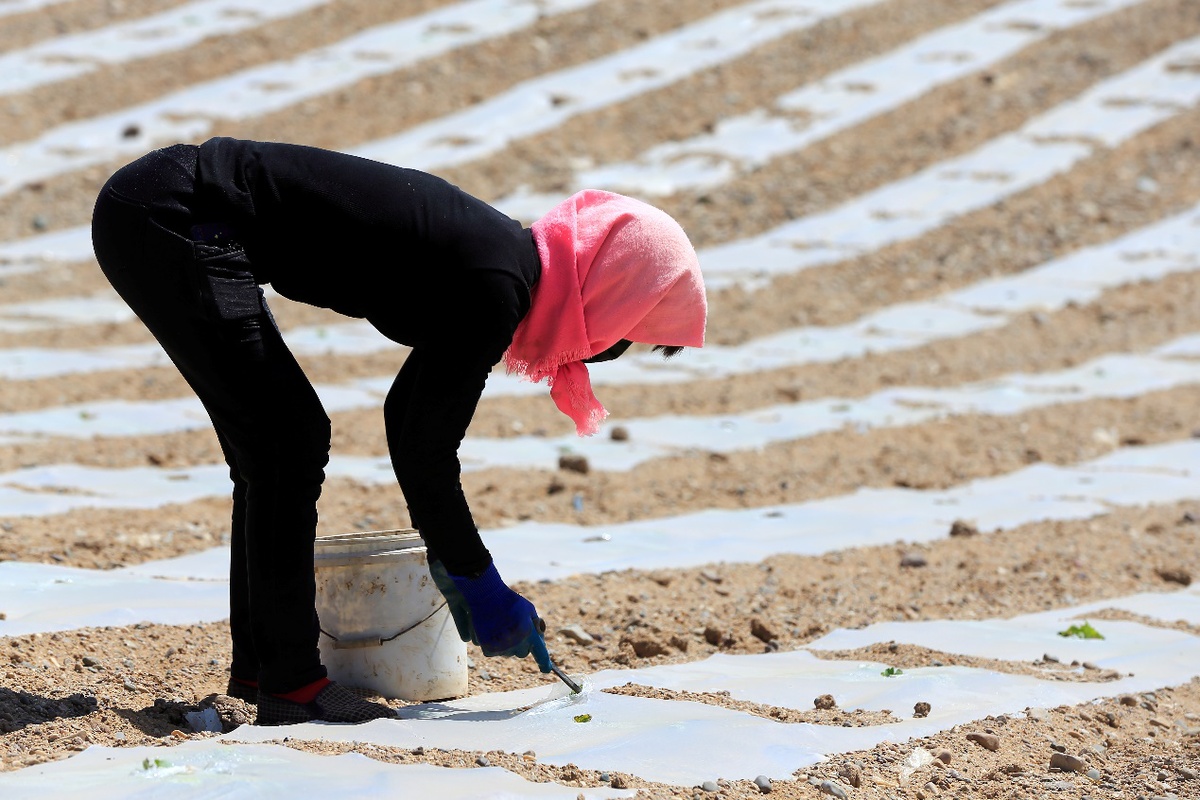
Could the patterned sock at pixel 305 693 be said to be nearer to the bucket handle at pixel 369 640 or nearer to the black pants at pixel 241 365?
the black pants at pixel 241 365

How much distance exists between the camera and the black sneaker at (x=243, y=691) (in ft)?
10.2

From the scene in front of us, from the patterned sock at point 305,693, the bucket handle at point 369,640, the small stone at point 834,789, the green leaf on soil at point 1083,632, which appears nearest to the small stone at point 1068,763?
Result: the small stone at point 834,789

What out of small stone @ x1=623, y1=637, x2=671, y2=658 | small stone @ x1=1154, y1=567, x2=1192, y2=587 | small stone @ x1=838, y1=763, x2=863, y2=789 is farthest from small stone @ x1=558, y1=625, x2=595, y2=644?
small stone @ x1=1154, y1=567, x2=1192, y2=587

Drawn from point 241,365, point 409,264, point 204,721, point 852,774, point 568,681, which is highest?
point 409,264

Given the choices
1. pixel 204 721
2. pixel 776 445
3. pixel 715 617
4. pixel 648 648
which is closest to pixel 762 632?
pixel 715 617

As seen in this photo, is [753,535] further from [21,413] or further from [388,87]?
[388,87]

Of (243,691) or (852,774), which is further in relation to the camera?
(243,691)

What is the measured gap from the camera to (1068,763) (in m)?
2.95

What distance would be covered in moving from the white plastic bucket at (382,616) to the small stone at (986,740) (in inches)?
46.1

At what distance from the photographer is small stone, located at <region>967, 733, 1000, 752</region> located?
3035mm

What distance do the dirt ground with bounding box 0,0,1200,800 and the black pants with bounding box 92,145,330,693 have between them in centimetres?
31

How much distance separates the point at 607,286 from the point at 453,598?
28.4 inches

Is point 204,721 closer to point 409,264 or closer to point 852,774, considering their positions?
point 409,264

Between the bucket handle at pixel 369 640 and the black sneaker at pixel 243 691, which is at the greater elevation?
the bucket handle at pixel 369 640
